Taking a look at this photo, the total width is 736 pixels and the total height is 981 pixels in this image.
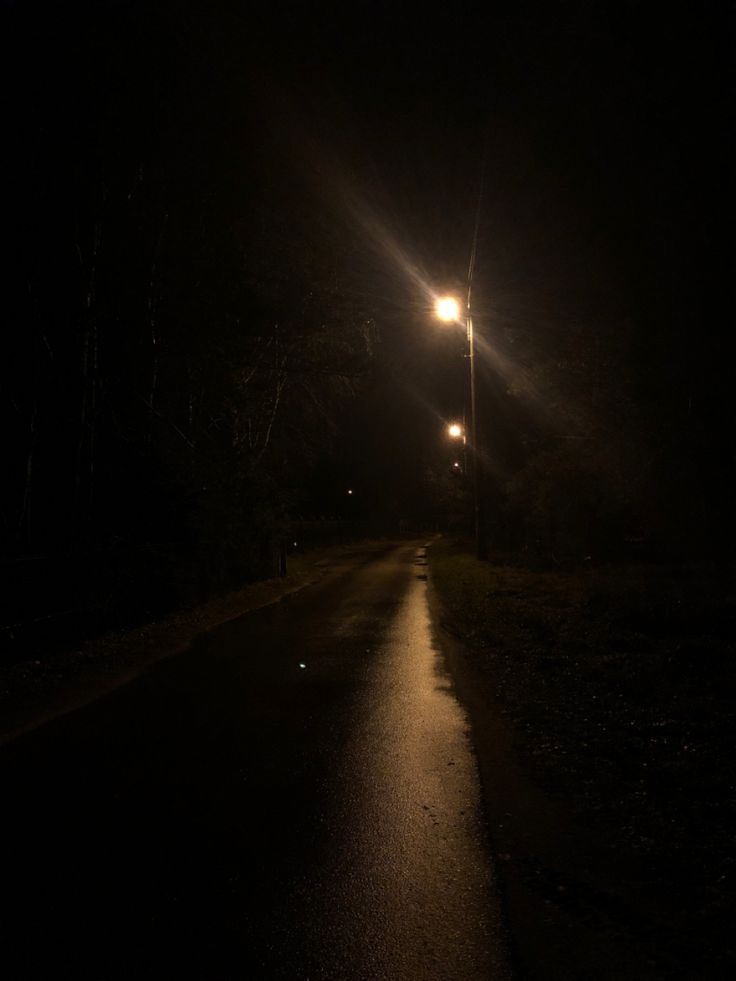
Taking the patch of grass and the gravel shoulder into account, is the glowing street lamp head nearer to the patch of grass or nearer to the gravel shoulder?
the gravel shoulder

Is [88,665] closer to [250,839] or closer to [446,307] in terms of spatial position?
[250,839]

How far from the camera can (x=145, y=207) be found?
45.7 feet

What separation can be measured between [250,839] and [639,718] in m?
3.94

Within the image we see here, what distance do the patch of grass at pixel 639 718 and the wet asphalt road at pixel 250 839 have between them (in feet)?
2.61

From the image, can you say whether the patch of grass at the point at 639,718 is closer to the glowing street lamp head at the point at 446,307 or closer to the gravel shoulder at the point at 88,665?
the gravel shoulder at the point at 88,665

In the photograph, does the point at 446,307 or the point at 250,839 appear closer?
the point at 250,839

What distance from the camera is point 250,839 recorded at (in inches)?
176

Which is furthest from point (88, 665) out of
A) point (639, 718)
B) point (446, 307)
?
point (446, 307)

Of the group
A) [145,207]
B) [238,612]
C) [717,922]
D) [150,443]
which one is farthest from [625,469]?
[717,922]

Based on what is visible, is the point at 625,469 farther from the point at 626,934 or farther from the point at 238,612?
the point at 626,934

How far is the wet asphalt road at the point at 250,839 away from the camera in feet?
10.8

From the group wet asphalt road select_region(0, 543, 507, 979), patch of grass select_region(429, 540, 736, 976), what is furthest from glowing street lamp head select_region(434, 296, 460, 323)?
wet asphalt road select_region(0, 543, 507, 979)

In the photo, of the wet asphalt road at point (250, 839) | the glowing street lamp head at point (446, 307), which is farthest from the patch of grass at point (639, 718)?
the glowing street lamp head at point (446, 307)

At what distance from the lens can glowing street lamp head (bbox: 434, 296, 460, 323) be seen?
2186 centimetres
